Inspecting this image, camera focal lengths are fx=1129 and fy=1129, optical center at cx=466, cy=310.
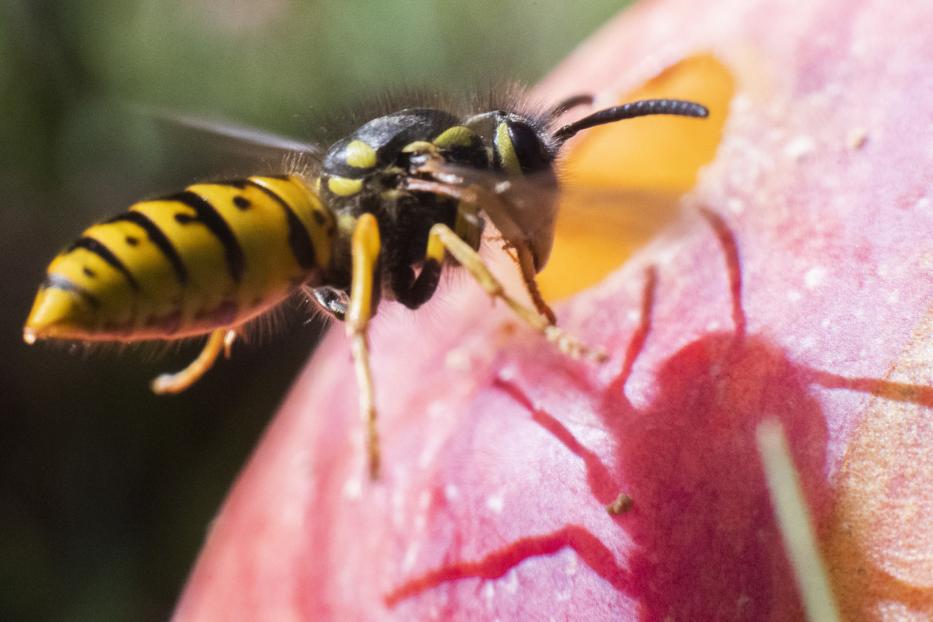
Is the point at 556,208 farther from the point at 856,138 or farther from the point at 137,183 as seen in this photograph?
the point at 137,183

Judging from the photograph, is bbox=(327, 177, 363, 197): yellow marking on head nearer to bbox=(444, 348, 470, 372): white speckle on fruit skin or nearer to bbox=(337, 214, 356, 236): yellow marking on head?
bbox=(337, 214, 356, 236): yellow marking on head

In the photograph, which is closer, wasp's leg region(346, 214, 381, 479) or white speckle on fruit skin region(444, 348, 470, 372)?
wasp's leg region(346, 214, 381, 479)

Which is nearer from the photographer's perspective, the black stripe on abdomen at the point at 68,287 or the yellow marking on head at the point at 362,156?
the black stripe on abdomen at the point at 68,287

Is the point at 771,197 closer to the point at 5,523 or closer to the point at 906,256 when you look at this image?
the point at 906,256

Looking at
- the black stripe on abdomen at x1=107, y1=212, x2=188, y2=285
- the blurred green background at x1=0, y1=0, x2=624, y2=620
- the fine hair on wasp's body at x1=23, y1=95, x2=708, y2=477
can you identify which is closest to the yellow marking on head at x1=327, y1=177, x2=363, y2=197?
the fine hair on wasp's body at x1=23, y1=95, x2=708, y2=477

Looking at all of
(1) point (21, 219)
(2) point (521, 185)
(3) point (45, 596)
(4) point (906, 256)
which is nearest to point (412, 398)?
(2) point (521, 185)

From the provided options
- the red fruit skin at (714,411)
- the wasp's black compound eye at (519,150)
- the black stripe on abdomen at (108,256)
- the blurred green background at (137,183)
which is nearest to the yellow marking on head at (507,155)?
the wasp's black compound eye at (519,150)

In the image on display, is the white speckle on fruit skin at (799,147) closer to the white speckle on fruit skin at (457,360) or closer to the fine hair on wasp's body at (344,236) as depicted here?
the fine hair on wasp's body at (344,236)
